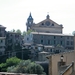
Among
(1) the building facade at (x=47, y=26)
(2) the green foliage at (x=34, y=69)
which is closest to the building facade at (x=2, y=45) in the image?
(2) the green foliage at (x=34, y=69)

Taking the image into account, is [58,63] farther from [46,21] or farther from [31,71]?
[46,21]

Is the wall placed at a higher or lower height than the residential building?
lower

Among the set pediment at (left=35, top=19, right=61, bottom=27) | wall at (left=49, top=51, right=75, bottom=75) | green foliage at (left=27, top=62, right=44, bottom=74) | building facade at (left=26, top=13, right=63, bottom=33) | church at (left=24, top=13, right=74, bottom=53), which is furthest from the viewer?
pediment at (left=35, top=19, right=61, bottom=27)

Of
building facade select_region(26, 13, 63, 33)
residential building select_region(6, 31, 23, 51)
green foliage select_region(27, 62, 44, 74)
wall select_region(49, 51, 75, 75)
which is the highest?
building facade select_region(26, 13, 63, 33)

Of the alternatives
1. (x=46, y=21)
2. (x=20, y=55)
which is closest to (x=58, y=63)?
(x=20, y=55)

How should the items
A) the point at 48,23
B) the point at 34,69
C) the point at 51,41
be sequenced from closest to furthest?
the point at 34,69 < the point at 51,41 < the point at 48,23

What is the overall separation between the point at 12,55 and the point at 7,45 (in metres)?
3.69

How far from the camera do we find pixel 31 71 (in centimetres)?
6456

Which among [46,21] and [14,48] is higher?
[46,21]

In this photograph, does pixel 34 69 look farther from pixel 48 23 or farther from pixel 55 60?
pixel 48 23

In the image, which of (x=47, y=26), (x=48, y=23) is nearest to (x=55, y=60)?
(x=47, y=26)

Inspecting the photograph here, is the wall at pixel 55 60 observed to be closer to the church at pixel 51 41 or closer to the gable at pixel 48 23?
the church at pixel 51 41

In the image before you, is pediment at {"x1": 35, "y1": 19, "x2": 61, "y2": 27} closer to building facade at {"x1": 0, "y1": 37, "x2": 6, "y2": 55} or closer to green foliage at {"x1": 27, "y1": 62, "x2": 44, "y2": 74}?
building facade at {"x1": 0, "y1": 37, "x2": 6, "y2": 55}

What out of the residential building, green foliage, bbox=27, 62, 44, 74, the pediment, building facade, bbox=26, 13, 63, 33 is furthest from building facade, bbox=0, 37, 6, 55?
the pediment
